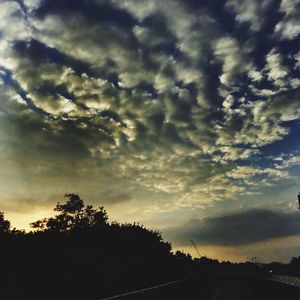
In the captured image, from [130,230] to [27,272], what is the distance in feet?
131

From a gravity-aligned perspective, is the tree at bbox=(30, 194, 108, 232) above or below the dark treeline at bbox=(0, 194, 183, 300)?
above

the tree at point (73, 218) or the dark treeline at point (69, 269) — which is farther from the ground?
the tree at point (73, 218)

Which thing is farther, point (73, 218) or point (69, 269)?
point (73, 218)

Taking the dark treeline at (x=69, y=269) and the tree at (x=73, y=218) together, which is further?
the tree at (x=73, y=218)

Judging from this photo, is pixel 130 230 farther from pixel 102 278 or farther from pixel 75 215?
pixel 102 278

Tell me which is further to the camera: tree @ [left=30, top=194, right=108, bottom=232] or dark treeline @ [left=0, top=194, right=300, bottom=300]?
tree @ [left=30, top=194, right=108, bottom=232]

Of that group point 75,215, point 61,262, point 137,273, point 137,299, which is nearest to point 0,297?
point 61,262

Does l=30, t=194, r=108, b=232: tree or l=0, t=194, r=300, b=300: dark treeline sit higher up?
l=30, t=194, r=108, b=232: tree

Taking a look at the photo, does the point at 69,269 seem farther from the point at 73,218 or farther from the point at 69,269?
the point at 73,218

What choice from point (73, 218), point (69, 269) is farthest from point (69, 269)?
point (73, 218)

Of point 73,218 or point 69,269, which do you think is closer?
point 69,269

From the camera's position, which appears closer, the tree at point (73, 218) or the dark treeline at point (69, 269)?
the dark treeline at point (69, 269)

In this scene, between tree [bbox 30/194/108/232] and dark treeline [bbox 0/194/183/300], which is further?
tree [bbox 30/194/108/232]

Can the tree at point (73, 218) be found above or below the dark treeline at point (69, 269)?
above
